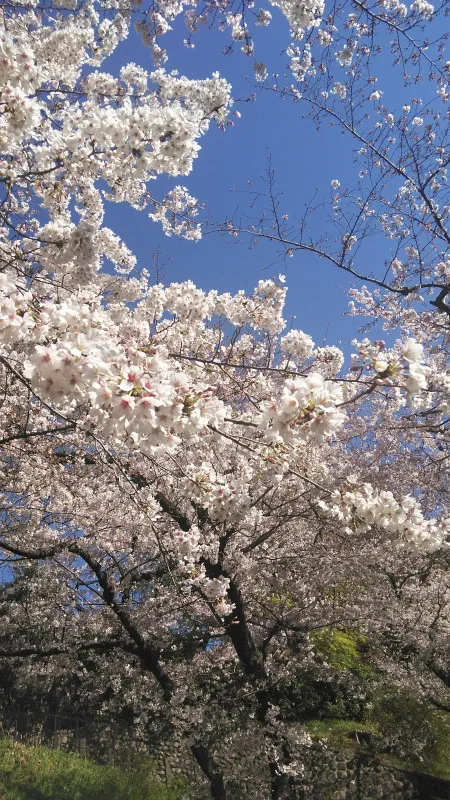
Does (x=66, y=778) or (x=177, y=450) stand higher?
(x=177, y=450)

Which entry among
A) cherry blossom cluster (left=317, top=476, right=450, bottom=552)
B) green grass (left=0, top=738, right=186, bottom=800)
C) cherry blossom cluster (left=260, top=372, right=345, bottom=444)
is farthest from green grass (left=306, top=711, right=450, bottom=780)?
cherry blossom cluster (left=260, top=372, right=345, bottom=444)

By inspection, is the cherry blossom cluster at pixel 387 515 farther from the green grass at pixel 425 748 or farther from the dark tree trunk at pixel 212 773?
the green grass at pixel 425 748

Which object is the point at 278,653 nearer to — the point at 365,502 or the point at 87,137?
the point at 365,502

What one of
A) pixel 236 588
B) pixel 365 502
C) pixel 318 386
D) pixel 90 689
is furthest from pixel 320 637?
pixel 318 386

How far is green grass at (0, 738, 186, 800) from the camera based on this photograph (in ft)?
25.8

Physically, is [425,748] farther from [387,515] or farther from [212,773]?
[387,515]

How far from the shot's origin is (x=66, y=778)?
8.79m

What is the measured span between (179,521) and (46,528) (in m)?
2.24

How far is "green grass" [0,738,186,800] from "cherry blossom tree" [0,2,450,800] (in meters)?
1.39

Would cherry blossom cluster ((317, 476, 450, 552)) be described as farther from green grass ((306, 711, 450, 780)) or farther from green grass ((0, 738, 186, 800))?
green grass ((306, 711, 450, 780))

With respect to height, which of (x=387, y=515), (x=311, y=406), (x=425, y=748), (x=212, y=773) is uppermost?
(x=311, y=406)

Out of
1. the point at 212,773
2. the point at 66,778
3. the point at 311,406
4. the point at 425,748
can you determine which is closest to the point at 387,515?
the point at 311,406

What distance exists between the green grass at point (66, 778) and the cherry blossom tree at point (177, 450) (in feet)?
4.55

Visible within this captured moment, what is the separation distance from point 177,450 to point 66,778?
803cm
